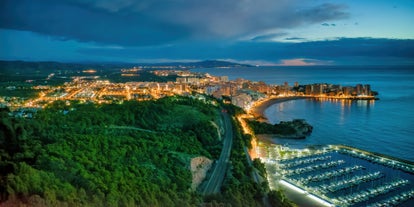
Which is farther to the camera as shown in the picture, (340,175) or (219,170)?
(340,175)

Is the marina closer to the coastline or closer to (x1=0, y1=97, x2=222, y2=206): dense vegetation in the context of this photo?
(x1=0, y1=97, x2=222, y2=206): dense vegetation

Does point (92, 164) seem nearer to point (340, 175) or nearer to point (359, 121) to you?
point (340, 175)

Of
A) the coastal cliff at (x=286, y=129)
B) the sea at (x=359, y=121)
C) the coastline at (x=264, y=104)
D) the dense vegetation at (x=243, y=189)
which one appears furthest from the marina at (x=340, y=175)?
the coastline at (x=264, y=104)

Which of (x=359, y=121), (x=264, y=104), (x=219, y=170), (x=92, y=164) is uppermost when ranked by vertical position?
(x=92, y=164)

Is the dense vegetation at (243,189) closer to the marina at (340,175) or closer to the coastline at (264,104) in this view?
the marina at (340,175)

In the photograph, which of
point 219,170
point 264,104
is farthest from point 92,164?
point 264,104

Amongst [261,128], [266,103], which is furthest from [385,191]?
[266,103]

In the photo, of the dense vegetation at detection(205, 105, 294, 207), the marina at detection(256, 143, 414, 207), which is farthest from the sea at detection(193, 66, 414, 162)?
the dense vegetation at detection(205, 105, 294, 207)
